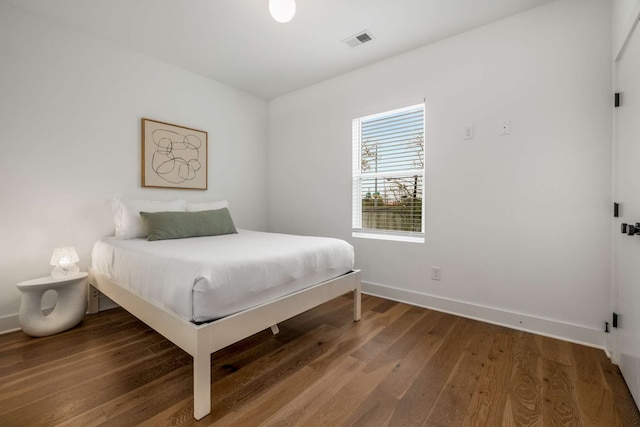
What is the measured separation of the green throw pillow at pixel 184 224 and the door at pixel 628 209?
114 inches

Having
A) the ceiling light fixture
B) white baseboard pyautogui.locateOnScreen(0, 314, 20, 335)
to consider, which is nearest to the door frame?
the ceiling light fixture

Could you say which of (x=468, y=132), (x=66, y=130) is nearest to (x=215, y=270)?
(x=66, y=130)

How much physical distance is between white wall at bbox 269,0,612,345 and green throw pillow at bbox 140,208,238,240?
1535 millimetres

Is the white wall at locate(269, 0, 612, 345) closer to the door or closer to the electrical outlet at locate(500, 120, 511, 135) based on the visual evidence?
the electrical outlet at locate(500, 120, 511, 135)

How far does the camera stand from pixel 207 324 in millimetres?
1331

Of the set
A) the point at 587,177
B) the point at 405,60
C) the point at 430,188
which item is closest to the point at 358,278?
the point at 430,188

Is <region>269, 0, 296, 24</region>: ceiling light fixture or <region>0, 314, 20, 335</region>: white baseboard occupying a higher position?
<region>269, 0, 296, 24</region>: ceiling light fixture

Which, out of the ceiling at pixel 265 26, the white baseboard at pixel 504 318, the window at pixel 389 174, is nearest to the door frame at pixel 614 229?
the white baseboard at pixel 504 318

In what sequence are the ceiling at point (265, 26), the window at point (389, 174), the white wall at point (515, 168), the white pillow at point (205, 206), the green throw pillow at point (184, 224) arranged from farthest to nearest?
the white pillow at point (205, 206)
the window at point (389, 174)
the green throw pillow at point (184, 224)
the ceiling at point (265, 26)
the white wall at point (515, 168)

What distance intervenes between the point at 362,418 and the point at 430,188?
198 cm

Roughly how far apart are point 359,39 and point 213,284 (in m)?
2.43

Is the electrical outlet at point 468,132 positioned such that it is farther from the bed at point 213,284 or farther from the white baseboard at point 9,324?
the white baseboard at point 9,324

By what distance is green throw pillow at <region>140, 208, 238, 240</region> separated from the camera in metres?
2.40

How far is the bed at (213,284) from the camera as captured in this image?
1.33 meters
